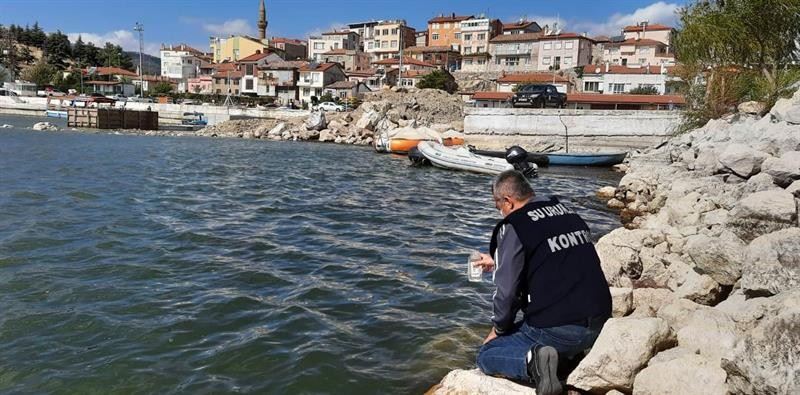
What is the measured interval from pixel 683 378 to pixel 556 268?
1.12 m

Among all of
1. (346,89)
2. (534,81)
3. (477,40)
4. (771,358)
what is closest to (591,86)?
(534,81)

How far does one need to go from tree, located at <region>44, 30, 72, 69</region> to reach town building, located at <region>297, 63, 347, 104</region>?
2959 inches

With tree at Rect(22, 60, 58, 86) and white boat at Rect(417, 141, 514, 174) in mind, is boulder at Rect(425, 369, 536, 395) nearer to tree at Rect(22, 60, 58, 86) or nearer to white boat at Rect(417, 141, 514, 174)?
white boat at Rect(417, 141, 514, 174)

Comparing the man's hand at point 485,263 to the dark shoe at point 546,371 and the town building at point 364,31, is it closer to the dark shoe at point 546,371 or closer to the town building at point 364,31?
the dark shoe at point 546,371

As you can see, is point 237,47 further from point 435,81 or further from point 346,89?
point 435,81

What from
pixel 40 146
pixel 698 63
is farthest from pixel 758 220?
pixel 40 146

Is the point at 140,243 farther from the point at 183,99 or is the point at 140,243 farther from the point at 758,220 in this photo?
the point at 183,99

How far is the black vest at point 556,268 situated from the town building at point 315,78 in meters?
87.4

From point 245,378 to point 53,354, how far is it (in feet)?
7.09

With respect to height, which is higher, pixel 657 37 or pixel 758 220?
pixel 657 37

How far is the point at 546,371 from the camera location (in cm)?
422

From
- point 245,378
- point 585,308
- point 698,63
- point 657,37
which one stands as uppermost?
point 657,37

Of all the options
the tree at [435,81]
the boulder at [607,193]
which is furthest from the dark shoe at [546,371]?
the tree at [435,81]

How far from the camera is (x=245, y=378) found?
19.3 ft
